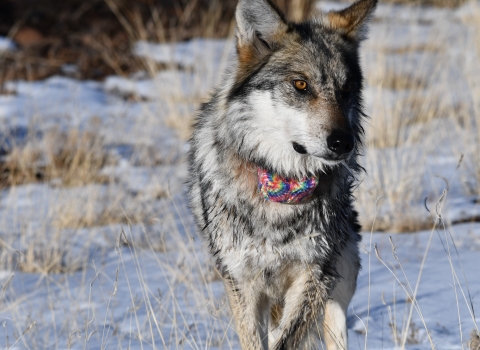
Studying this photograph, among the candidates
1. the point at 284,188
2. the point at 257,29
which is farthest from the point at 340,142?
the point at 257,29

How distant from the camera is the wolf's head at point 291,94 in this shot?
299 centimetres

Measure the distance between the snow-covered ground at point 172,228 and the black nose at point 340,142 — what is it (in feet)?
1.33

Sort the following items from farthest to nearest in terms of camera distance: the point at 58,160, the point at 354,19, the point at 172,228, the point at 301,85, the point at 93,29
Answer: the point at 93,29, the point at 58,160, the point at 172,228, the point at 354,19, the point at 301,85

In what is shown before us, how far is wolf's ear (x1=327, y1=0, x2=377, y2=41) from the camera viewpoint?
348cm

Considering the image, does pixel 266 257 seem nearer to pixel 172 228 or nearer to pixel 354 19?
pixel 354 19

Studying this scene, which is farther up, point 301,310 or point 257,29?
point 257,29

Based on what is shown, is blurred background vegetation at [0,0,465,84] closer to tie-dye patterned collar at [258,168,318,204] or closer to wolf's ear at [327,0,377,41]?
wolf's ear at [327,0,377,41]

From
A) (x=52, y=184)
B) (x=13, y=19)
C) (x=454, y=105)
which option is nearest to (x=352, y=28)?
(x=52, y=184)

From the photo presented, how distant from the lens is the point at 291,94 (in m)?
3.09

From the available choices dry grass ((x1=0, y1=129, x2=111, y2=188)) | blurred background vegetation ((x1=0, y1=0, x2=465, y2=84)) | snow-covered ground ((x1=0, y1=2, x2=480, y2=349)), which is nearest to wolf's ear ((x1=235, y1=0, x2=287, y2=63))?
snow-covered ground ((x1=0, y1=2, x2=480, y2=349))

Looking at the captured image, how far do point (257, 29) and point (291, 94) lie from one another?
0.44 meters

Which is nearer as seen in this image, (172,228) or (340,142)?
(340,142)

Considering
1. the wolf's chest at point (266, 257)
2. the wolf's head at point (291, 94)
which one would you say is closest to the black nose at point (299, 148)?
the wolf's head at point (291, 94)

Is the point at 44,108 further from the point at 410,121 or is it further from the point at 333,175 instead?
the point at 333,175
